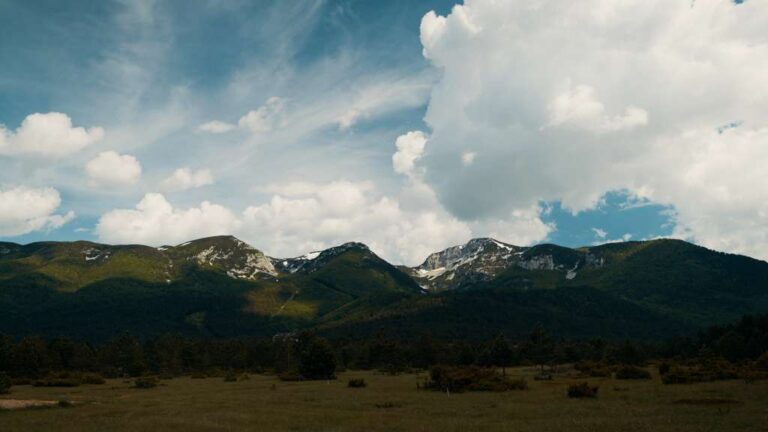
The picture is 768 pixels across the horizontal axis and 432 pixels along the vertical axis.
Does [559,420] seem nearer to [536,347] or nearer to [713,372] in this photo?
[713,372]

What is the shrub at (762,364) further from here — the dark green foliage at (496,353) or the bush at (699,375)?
the dark green foliage at (496,353)

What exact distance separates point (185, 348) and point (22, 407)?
4600 inches

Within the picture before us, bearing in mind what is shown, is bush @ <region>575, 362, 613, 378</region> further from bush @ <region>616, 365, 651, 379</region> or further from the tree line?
the tree line

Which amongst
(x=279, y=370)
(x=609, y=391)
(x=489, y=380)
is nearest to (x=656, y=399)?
(x=609, y=391)

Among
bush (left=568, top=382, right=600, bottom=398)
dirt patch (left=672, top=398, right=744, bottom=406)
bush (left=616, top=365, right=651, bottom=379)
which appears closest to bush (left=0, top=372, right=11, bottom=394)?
bush (left=568, top=382, right=600, bottom=398)

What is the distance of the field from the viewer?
4138 cm

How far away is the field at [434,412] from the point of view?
41.4 m

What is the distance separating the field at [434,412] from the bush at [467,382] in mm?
5397

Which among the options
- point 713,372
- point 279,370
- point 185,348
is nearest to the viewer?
point 713,372

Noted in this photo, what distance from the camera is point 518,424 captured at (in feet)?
139

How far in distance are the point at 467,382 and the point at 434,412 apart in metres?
28.5

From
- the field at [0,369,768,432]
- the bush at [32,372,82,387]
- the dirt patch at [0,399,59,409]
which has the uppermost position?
the field at [0,369,768,432]

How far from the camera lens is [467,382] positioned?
79.1 m

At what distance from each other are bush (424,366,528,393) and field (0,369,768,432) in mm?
5397
